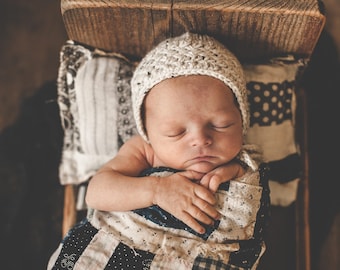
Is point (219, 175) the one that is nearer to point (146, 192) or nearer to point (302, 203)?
point (146, 192)

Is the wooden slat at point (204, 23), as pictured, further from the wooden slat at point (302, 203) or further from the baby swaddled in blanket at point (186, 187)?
the wooden slat at point (302, 203)

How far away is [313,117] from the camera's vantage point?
1594mm

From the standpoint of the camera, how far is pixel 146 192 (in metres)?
1.04

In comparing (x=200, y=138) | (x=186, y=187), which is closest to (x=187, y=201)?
(x=186, y=187)

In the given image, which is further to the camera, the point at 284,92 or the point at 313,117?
the point at 313,117

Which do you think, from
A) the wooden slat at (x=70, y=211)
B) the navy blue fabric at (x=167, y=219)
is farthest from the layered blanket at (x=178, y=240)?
the wooden slat at (x=70, y=211)

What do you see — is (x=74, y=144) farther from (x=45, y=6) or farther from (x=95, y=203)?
(x=45, y=6)

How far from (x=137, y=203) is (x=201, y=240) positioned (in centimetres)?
18

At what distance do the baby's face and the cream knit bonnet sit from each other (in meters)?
0.02

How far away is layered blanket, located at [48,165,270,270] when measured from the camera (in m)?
1.01

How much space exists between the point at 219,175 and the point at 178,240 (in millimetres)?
184

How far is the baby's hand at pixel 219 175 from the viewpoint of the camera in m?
1.02

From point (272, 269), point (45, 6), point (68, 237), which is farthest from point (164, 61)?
point (45, 6)

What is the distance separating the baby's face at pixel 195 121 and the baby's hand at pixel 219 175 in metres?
0.01
